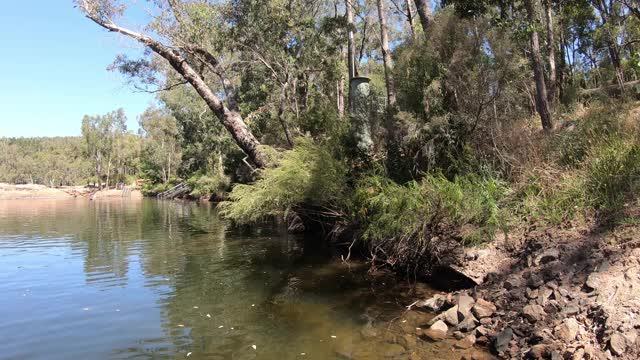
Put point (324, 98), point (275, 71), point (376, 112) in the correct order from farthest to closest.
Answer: point (324, 98) < point (275, 71) < point (376, 112)

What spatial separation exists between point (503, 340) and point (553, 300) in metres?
0.91

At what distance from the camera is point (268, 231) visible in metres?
19.8

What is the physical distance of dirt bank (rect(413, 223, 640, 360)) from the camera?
5.09m

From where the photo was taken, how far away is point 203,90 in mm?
17359

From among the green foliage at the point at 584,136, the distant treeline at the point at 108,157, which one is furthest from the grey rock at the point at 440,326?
the distant treeline at the point at 108,157

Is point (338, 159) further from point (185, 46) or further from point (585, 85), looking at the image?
point (585, 85)

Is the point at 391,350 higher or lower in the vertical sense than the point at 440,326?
lower

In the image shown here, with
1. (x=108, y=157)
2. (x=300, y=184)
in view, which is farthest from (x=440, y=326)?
(x=108, y=157)

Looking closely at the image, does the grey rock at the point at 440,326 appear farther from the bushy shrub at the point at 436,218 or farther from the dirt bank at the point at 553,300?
the bushy shrub at the point at 436,218

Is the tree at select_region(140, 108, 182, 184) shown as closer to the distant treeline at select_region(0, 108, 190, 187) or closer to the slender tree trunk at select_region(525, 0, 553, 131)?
the distant treeline at select_region(0, 108, 190, 187)

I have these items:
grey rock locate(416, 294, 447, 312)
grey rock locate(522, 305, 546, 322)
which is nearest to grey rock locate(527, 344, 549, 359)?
grey rock locate(522, 305, 546, 322)

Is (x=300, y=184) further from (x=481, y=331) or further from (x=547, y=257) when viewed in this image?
(x=481, y=331)

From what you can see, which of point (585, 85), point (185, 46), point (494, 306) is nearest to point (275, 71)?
point (185, 46)

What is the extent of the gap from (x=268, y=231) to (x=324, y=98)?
12524 mm
